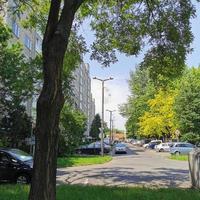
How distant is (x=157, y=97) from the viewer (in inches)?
3440

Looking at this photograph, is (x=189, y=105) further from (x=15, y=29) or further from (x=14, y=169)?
(x=14, y=169)

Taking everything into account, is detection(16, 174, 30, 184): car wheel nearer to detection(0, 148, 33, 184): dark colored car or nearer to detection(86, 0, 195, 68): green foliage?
detection(0, 148, 33, 184): dark colored car

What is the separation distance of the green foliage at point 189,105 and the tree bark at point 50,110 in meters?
57.2

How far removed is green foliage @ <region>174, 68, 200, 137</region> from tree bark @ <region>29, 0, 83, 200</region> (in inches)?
2253

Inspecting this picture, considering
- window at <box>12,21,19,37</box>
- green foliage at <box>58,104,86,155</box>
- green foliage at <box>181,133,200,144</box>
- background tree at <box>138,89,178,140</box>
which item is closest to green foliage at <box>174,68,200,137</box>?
green foliage at <box>181,133,200,144</box>

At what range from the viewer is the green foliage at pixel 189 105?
216 ft

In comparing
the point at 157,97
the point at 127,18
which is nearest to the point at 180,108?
the point at 157,97

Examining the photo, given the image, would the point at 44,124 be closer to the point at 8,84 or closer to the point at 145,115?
the point at 8,84

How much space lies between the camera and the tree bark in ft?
29.1

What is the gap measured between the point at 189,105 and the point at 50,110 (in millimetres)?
58590

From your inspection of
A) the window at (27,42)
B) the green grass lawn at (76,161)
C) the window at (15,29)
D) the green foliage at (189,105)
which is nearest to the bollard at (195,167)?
the green grass lawn at (76,161)

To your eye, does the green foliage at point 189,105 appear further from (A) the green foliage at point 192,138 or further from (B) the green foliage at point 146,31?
(B) the green foliage at point 146,31

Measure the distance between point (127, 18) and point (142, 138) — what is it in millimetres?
110161

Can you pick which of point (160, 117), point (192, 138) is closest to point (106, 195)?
point (192, 138)
